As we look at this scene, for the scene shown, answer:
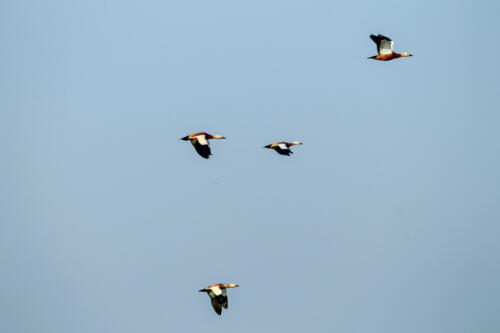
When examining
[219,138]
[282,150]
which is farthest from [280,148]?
[219,138]

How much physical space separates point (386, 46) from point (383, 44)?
30 cm

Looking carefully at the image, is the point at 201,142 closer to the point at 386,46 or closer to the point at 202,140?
the point at 202,140

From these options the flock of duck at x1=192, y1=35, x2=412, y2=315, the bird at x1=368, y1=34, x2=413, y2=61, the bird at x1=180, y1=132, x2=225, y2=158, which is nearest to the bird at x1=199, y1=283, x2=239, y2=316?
→ the flock of duck at x1=192, y1=35, x2=412, y2=315

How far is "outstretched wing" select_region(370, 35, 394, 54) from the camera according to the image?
77125 mm

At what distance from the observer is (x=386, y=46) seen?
77.6m

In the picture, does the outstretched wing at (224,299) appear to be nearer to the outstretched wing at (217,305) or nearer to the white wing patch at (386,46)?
the outstretched wing at (217,305)

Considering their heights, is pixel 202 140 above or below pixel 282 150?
above

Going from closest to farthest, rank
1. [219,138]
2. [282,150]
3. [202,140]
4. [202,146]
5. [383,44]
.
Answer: [383,44]
[202,146]
[202,140]
[219,138]
[282,150]

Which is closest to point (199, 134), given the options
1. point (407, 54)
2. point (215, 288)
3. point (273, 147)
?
point (273, 147)

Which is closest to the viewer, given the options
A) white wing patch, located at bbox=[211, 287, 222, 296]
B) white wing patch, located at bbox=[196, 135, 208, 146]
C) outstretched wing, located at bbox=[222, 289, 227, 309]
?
outstretched wing, located at bbox=[222, 289, 227, 309]

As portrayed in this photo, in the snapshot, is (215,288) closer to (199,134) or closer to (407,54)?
(199,134)

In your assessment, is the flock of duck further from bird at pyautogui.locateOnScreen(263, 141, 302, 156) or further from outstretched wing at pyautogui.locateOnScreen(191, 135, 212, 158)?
bird at pyautogui.locateOnScreen(263, 141, 302, 156)

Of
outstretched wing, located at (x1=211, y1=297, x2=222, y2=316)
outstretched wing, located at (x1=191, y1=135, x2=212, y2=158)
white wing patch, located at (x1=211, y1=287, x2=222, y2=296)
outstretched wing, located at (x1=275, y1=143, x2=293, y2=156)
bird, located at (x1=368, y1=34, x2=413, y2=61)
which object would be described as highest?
bird, located at (x1=368, y1=34, x2=413, y2=61)

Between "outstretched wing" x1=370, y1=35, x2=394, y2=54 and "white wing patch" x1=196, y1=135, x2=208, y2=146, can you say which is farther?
"white wing patch" x1=196, y1=135, x2=208, y2=146
